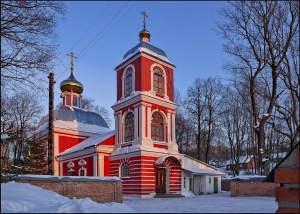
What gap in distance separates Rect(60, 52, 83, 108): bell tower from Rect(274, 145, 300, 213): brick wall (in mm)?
33302

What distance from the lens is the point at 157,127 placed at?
25.1 meters

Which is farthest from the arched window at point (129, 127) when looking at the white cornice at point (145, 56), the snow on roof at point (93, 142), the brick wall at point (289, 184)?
the brick wall at point (289, 184)

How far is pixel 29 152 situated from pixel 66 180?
14922 mm

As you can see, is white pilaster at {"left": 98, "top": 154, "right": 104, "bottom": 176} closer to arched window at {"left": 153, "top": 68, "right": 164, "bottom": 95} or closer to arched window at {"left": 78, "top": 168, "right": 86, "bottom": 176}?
arched window at {"left": 78, "top": 168, "right": 86, "bottom": 176}

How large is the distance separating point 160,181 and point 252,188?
663 centimetres

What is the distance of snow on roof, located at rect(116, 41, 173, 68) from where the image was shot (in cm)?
2498

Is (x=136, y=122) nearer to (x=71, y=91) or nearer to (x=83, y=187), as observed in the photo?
(x=83, y=187)

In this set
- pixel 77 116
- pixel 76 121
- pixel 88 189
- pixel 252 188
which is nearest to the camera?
pixel 88 189

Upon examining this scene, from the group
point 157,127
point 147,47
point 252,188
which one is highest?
point 147,47

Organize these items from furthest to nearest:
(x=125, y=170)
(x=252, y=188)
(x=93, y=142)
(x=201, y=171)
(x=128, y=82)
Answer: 1. (x=93, y=142)
2. (x=201, y=171)
3. (x=128, y=82)
4. (x=125, y=170)
5. (x=252, y=188)

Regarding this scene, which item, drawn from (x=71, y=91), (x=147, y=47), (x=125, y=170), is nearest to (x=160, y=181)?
(x=125, y=170)

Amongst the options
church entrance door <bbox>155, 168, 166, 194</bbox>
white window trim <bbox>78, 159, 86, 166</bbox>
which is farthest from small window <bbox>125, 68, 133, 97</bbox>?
white window trim <bbox>78, 159, 86, 166</bbox>

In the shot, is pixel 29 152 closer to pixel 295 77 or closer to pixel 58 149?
pixel 58 149

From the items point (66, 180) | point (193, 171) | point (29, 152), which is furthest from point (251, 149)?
point (66, 180)
